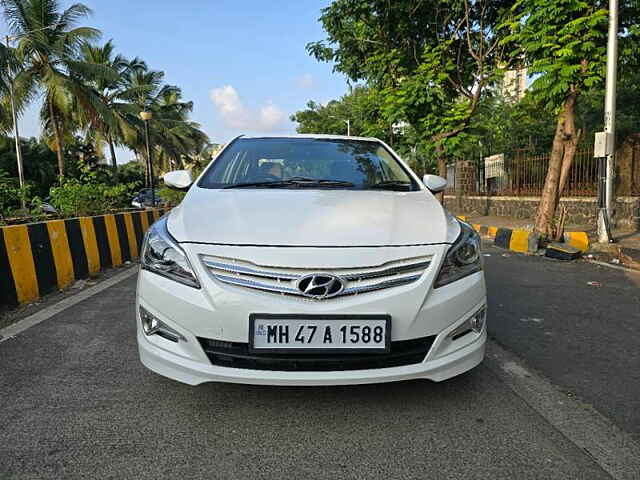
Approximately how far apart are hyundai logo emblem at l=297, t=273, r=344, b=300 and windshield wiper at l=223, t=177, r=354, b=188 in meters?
1.15

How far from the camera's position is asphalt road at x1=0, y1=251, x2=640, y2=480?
197 cm

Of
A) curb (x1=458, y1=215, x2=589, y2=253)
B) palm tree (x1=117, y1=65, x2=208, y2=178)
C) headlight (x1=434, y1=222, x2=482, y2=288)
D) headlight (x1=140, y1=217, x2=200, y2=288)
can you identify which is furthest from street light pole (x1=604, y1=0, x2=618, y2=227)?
palm tree (x1=117, y1=65, x2=208, y2=178)

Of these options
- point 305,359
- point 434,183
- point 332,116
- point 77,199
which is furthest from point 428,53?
point 332,116

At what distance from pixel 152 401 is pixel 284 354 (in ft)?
2.81

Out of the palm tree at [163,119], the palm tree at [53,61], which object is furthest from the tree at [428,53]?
the palm tree at [163,119]

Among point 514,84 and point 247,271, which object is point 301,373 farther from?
point 514,84

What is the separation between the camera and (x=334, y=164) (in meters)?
3.57

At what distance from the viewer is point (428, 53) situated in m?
12.2

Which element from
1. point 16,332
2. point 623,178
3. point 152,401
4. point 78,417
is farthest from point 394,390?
point 623,178

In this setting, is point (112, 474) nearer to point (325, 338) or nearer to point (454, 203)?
point (325, 338)

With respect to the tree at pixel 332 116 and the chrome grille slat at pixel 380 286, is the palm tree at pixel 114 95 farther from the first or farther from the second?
the chrome grille slat at pixel 380 286

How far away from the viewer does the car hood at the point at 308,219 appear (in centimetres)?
233

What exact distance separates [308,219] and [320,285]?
446 millimetres

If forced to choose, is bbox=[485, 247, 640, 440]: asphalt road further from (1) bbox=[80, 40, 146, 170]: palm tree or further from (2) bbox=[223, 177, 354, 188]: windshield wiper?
(1) bbox=[80, 40, 146, 170]: palm tree
